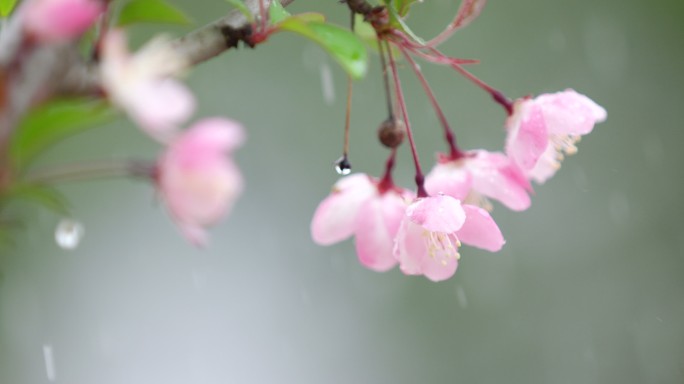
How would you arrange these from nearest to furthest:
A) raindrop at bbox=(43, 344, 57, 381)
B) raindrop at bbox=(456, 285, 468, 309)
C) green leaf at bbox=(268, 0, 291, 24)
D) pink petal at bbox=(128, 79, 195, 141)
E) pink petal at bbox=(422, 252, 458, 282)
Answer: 1. pink petal at bbox=(128, 79, 195, 141)
2. green leaf at bbox=(268, 0, 291, 24)
3. pink petal at bbox=(422, 252, 458, 282)
4. raindrop at bbox=(43, 344, 57, 381)
5. raindrop at bbox=(456, 285, 468, 309)

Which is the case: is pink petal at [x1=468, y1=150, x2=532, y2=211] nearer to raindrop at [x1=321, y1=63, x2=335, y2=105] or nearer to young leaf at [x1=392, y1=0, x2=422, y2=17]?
young leaf at [x1=392, y1=0, x2=422, y2=17]

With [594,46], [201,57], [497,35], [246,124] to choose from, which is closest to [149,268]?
[246,124]

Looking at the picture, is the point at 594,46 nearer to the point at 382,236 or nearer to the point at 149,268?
the point at 149,268

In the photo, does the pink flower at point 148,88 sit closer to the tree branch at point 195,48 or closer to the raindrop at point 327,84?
the tree branch at point 195,48

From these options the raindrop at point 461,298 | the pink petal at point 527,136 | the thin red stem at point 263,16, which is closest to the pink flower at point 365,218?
the pink petal at point 527,136

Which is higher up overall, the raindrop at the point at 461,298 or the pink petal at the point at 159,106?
the pink petal at the point at 159,106

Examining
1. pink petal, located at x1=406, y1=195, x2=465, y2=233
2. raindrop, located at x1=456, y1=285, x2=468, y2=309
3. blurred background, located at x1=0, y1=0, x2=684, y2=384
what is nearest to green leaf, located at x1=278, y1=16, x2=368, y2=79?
pink petal, located at x1=406, y1=195, x2=465, y2=233

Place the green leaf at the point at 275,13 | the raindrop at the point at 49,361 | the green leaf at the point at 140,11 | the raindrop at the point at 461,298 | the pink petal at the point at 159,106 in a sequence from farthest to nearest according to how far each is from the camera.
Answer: the raindrop at the point at 461,298, the raindrop at the point at 49,361, the green leaf at the point at 275,13, the green leaf at the point at 140,11, the pink petal at the point at 159,106

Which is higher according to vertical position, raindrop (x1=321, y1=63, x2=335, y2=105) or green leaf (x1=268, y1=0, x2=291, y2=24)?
green leaf (x1=268, y1=0, x2=291, y2=24)
